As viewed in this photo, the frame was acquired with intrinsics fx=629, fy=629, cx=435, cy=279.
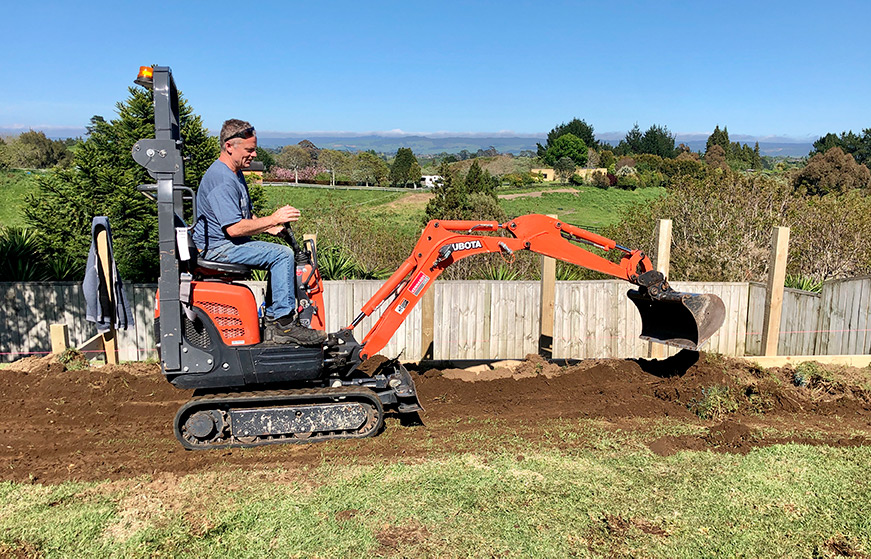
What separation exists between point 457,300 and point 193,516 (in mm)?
6631

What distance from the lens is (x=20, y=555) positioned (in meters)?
4.36

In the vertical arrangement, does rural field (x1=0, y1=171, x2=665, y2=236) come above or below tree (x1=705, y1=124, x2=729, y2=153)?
below

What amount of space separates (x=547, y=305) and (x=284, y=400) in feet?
17.2

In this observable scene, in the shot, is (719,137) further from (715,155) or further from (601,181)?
(601,181)

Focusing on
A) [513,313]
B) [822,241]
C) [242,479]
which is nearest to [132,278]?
[513,313]

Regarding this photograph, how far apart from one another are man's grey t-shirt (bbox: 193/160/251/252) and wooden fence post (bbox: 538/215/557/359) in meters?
5.51

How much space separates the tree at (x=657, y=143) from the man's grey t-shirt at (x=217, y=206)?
103032 millimetres

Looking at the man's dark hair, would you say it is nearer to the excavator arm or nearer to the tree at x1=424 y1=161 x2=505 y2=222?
the excavator arm

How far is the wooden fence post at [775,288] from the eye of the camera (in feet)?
29.6

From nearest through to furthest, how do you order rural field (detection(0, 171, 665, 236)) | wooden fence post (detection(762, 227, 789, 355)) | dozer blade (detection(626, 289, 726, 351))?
dozer blade (detection(626, 289, 726, 351)), wooden fence post (detection(762, 227, 789, 355)), rural field (detection(0, 171, 665, 236))

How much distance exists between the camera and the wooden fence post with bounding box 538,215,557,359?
32.9 feet

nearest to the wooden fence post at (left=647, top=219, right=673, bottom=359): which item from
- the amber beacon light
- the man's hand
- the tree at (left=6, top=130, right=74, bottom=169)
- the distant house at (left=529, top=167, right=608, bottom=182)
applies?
the man's hand

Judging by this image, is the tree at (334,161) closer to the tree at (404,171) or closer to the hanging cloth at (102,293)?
the tree at (404,171)

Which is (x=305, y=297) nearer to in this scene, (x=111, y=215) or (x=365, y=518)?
(x=365, y=518)
